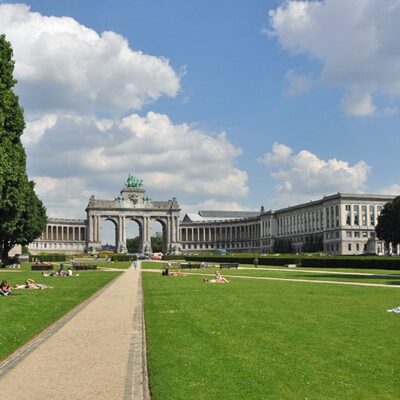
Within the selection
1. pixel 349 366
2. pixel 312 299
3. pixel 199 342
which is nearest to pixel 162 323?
pixel 199 342

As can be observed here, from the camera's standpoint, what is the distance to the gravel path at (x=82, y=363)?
434 inches

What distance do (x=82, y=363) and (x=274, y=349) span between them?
5107mm

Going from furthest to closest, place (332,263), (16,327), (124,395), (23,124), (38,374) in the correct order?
1. (332,263)
2. (23,124)
3. (16,327)
4. (38,374)
5. (124,395)

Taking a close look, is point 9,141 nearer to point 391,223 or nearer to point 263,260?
point 263,260

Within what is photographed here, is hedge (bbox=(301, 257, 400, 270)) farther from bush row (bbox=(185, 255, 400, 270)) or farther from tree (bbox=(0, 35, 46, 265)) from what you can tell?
tree (bbox=(0, 35, 46, 265))

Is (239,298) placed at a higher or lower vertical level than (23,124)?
lower

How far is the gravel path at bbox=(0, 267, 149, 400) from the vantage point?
11031 millimetres

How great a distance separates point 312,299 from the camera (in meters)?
28.1

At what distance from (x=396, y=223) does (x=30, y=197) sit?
74.7m

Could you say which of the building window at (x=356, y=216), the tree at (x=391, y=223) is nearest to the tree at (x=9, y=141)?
the tree at (x=391, y=223)

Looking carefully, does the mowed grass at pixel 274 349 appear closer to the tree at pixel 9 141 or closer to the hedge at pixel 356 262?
the tree at pixel 9 141

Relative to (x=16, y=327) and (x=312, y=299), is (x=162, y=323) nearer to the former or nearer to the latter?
(x=16, y=327)

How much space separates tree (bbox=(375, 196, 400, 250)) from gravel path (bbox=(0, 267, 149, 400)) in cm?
10227

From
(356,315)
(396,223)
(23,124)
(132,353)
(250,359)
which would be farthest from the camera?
(396,223)
